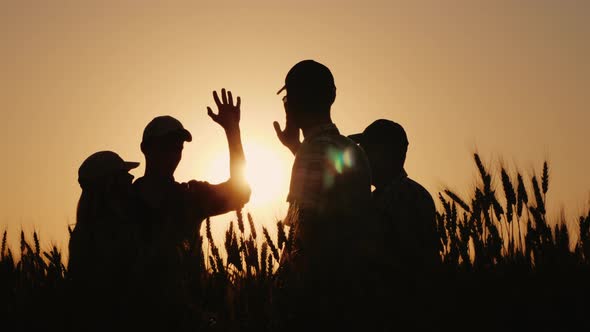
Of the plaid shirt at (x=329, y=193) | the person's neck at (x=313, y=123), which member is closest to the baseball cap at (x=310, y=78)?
the person's neck at (x=313, y=123)

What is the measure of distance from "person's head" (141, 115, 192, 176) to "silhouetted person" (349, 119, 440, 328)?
4.31 feet

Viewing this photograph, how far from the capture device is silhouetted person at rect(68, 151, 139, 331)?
272 cm

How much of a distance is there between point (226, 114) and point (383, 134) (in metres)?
1.54

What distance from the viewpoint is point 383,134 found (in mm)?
4988

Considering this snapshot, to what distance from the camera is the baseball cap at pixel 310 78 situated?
3.82m

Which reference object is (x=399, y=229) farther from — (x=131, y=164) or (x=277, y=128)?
(x=131, y=164)

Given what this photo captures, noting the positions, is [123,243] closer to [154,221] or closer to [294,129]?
[154,221]

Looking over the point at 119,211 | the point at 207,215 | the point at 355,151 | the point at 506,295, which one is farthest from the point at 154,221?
the point at 506,295

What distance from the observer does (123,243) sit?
296 cm

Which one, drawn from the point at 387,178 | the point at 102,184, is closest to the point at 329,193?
the point at 102,184

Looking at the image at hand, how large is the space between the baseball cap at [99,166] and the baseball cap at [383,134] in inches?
68.7

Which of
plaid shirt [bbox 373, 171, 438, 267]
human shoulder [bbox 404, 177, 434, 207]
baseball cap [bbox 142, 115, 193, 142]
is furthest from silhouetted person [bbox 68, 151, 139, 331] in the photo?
human shoulder [bbox 404, 177, 434, 207]

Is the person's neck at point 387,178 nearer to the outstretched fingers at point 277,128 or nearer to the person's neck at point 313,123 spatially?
the outstretched fingers at point 277,128

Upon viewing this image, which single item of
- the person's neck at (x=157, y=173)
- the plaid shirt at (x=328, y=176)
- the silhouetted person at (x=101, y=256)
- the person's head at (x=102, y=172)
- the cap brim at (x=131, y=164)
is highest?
the cap brim at (x=131, y=164)
